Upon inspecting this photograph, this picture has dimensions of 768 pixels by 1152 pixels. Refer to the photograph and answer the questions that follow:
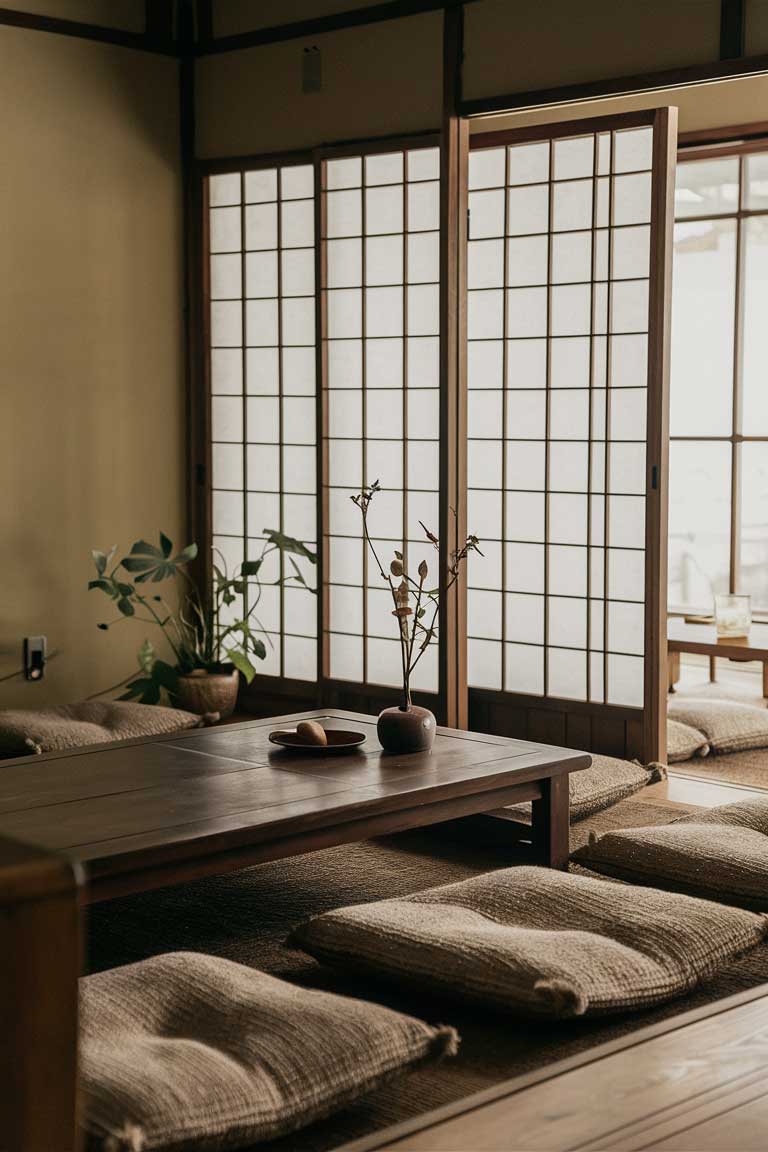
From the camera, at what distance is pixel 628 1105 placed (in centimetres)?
205

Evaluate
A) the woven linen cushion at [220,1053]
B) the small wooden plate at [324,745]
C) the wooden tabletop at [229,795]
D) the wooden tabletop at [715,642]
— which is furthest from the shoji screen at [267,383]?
the woven linen cushion at [220,1053]

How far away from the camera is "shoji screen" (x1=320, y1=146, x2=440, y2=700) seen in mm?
5547

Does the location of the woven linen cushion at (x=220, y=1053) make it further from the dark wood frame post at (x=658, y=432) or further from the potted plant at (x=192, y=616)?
the potted plant at (x=192, y=616)

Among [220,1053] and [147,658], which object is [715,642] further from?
[220,1053]

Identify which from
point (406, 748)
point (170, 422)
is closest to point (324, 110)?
point (170, 422)

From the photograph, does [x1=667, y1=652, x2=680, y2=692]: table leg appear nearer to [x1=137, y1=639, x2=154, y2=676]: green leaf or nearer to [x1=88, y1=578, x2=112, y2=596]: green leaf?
[x1=137, y1=639, x2=154, y2=676]: green leaf

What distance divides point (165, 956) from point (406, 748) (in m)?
1.20

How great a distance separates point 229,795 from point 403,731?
631 mm

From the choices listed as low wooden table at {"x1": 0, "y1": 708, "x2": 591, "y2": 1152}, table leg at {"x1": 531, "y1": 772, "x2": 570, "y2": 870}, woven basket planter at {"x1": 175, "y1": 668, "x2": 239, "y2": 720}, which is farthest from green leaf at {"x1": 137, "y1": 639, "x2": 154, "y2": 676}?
table leg at {"x1": 531, "y1": 772, "x2": 570, "y2": 870}

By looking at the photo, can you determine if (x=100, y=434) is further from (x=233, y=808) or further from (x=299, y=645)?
(x=233, y=808)

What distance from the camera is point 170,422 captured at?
6289mm

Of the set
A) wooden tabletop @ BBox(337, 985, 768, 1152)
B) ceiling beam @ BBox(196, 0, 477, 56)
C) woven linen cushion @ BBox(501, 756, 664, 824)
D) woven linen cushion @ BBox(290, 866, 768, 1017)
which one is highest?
ceiling beam @ BBox(196, 0, 477, 56)

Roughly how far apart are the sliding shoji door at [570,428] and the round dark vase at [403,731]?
1607 mm

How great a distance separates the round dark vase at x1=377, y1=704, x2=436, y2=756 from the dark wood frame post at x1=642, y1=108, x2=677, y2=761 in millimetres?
1603
